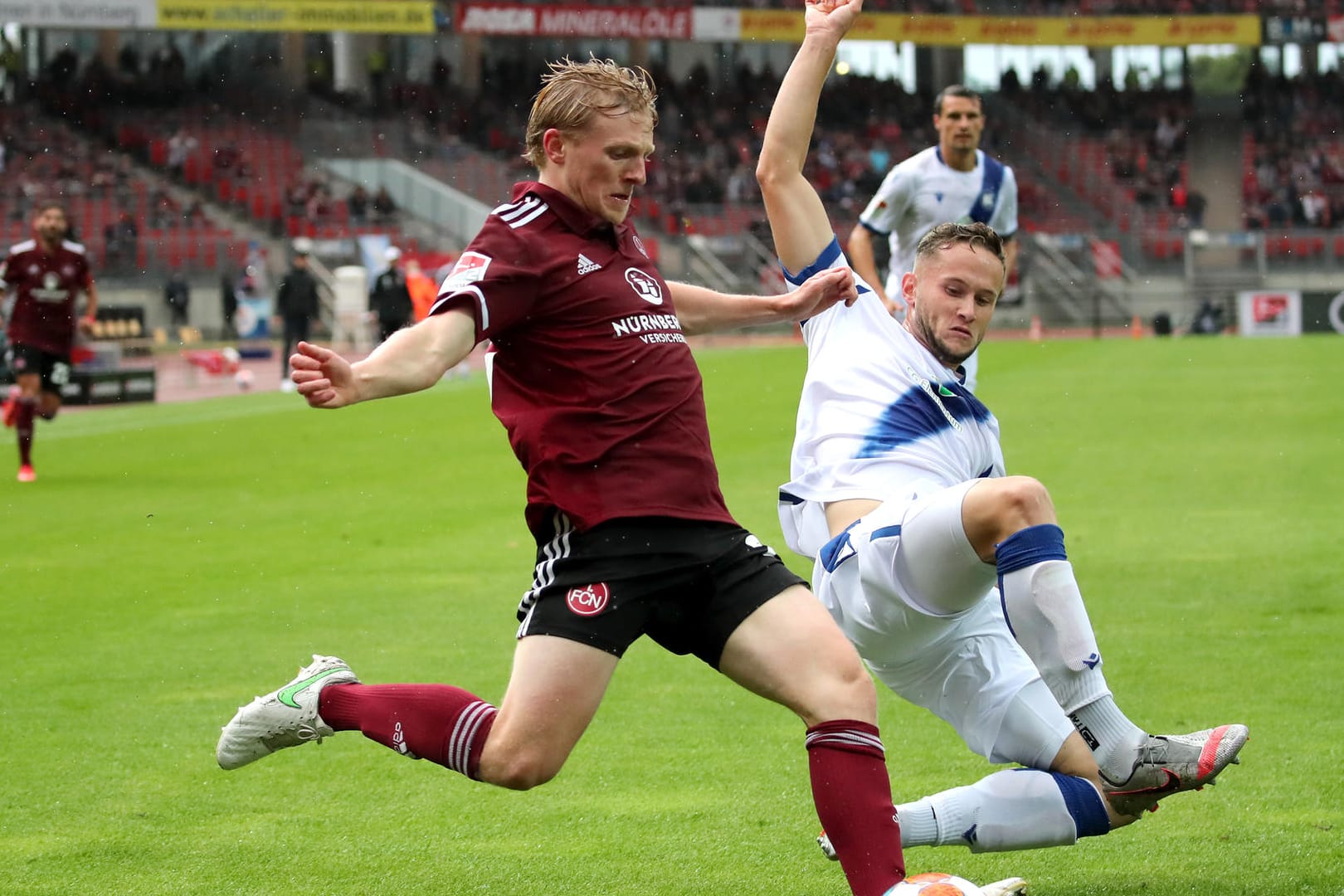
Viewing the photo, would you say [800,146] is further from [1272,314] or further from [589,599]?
[1272,314]

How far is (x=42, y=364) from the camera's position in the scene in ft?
46.1

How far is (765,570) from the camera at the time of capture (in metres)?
3.84

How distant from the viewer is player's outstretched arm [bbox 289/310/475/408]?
3.21 metres

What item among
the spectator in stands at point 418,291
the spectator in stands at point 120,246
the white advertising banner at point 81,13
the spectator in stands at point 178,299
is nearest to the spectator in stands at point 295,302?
the spectator in stands at point 418,291

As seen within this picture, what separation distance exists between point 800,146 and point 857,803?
6.24 ft

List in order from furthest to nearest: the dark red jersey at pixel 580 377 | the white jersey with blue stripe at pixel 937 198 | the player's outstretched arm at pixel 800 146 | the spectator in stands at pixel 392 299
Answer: the spectator in stands at pixel 392 299, the white jersey with blue stripe at pixel 937 198, the player's outstretched arm at pixel 800 146, the dark red jersey at pixel 580 377

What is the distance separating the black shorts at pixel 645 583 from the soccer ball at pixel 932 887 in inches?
26.3

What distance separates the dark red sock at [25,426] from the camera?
13.7m

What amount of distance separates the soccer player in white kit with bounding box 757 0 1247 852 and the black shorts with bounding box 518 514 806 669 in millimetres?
380

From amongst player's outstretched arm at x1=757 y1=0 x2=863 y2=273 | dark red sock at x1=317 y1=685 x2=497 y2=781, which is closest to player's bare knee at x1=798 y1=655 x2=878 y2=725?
dark red sock at x1=317 y1=685 x2=497 y2=781

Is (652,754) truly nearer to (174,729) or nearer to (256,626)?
(174,729)

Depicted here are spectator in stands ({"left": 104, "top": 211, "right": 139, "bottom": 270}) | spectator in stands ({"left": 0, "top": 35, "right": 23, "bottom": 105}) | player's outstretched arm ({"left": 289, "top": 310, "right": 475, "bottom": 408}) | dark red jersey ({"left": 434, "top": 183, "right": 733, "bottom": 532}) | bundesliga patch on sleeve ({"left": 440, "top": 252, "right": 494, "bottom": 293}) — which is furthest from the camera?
spectator in stands ({"left": 0, "top": 35, "right": 23, "bottom": 105})

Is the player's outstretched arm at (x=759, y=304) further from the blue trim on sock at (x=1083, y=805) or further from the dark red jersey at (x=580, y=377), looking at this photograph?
the blue trim on sock at (x=1083, y=805)

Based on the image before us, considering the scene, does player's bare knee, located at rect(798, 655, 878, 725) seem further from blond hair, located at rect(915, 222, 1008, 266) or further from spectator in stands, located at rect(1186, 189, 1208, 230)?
spectator in stands, located at rect(1186, 189, 1208, 230)
